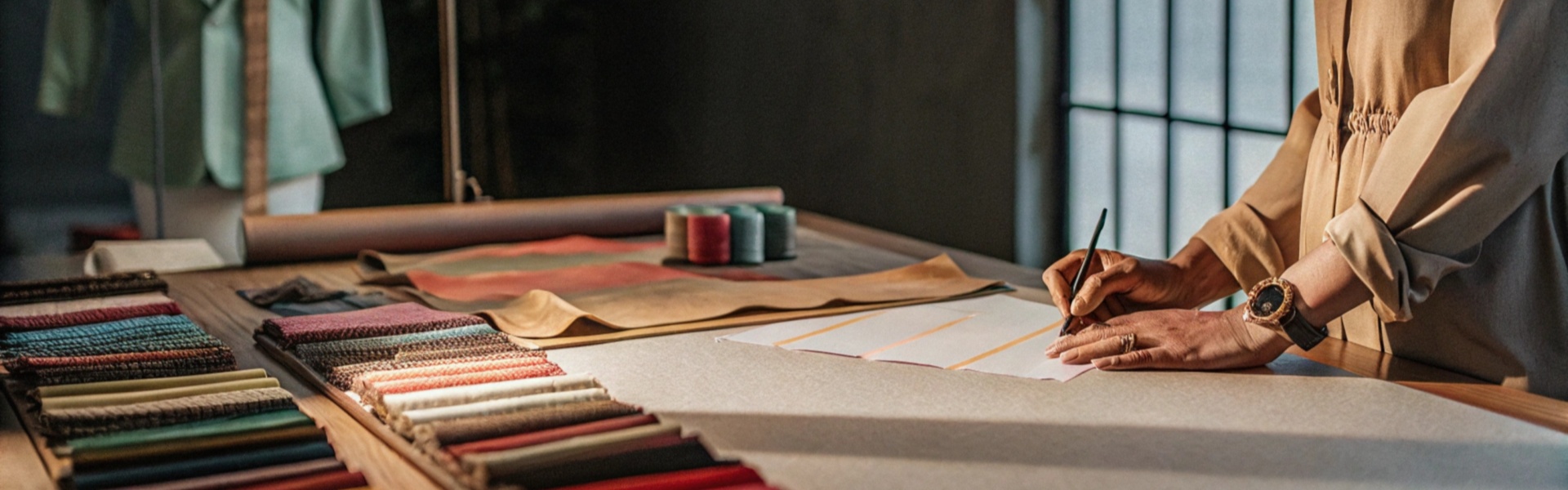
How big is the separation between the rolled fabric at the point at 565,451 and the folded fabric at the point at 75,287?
1.13 metres

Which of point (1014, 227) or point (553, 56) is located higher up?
point (553, 56)

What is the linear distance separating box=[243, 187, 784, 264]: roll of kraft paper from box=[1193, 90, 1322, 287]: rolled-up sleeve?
1310mm

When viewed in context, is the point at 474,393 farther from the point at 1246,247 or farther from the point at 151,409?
the point at 1246,247

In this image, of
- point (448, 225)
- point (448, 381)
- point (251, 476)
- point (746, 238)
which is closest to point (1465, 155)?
point (448, 381)

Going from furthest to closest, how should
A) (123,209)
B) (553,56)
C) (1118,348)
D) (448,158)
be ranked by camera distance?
(553,56) → (123,209) → (448,158) → (1118,348)

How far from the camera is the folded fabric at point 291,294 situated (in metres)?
1.88

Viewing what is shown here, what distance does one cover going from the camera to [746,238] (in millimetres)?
2211

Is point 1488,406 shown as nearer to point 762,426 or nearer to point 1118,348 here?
point 1118,348

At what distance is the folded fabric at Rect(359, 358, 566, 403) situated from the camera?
1194mm

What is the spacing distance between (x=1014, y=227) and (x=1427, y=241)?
2.50m

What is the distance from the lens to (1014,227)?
376 centimetres

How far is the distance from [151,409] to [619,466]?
1.35 ft

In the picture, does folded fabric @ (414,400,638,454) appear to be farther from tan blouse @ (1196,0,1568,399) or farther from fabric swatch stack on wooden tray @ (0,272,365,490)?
tan blouse @ (1196,0,1568,399)

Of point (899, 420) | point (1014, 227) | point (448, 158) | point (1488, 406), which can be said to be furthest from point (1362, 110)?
point (1014, 227)
